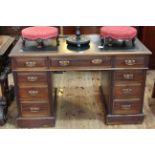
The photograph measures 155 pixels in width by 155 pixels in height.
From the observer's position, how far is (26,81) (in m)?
1.73

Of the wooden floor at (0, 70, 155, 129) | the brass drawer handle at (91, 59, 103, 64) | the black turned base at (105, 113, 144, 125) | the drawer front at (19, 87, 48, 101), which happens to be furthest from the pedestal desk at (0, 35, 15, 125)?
the black turned base at (105, 113, 144, 125)

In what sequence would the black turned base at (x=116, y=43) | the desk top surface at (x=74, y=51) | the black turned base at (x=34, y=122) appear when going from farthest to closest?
1. the black turned base at (x=34, y=122)
2. the black turned base at (x=116, y=43)
3. the desk top surface at (x=74, y=51)

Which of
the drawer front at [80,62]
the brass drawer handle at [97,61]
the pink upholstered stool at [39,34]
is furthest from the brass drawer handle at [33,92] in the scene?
the brass drawer handle at [97,61]

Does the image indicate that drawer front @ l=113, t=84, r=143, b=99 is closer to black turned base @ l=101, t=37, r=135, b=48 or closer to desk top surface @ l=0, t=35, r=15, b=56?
black turned base @ l=101, t=37, r=135, b=48

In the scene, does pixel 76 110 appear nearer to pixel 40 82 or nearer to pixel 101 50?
pixel 40 82

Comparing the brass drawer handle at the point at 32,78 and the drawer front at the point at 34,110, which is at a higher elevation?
the brass drawer handle at the point at 32,78

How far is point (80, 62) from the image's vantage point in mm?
1659

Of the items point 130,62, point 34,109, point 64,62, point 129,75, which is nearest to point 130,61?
Answer: point 130,62

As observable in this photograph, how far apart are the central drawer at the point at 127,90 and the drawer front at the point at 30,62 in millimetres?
565

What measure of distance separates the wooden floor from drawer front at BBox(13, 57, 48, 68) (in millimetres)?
553

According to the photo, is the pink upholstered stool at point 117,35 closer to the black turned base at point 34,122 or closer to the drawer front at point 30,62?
the drawer front at point 30,62

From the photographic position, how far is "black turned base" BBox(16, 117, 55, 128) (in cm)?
186

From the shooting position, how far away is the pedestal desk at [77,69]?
1.64 metres
